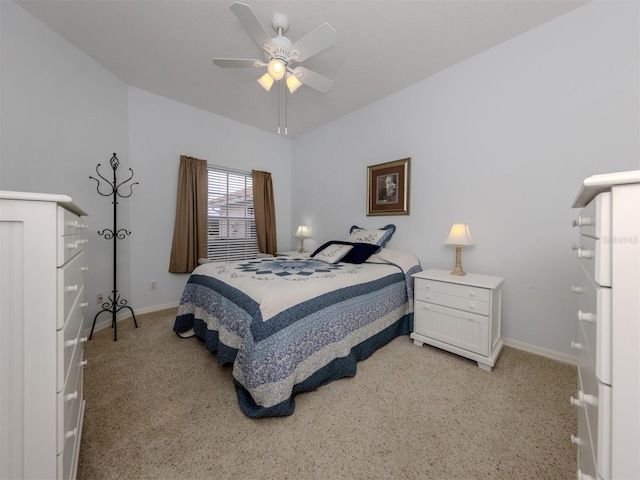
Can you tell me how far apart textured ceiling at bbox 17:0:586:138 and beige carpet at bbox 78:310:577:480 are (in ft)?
8.93

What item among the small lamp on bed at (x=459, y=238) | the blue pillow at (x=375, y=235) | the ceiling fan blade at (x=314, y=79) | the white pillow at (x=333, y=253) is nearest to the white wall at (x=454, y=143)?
the blue pillow at (x=375, y=235)

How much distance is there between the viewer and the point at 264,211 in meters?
4.01

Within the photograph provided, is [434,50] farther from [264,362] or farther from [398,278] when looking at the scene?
[264,362]

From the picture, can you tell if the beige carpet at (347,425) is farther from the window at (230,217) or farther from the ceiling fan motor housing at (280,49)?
the ceiling fan motor housing at (280,49)

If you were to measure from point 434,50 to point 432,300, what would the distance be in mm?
2298

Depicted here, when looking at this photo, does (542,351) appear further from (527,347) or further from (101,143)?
(101,143)

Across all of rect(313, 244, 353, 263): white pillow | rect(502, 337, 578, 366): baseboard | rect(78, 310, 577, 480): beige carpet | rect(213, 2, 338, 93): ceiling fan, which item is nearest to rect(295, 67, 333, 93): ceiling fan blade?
rect(213, 2, 338, 93): ceiling fan

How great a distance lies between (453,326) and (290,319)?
55.0 inches

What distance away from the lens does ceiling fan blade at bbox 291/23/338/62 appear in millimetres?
1570

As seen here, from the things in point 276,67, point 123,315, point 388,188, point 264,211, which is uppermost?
point 276,67

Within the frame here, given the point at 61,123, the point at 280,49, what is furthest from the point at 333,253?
the point at 61,123

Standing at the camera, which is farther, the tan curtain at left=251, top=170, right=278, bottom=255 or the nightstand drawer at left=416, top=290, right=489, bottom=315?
the tan curtain at left=251, top=170, right=278, bottom=255

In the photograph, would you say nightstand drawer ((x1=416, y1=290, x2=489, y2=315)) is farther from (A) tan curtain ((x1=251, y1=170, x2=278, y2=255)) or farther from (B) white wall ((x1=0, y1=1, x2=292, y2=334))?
(B) white wall ((x1=0, y1=1, x2=292, y2=334))

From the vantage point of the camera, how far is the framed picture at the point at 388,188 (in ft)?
9.25
